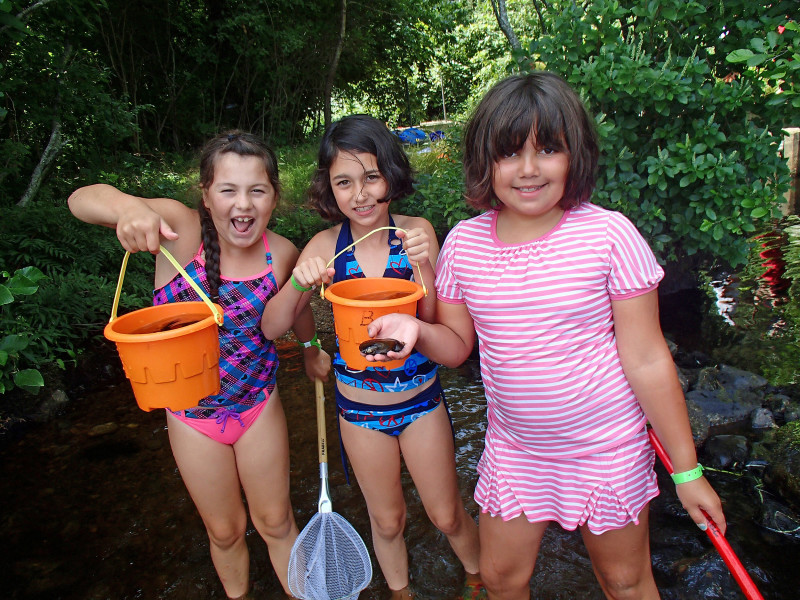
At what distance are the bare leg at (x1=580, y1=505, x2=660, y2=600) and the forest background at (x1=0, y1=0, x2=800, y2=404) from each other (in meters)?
2.08

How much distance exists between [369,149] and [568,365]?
99cm

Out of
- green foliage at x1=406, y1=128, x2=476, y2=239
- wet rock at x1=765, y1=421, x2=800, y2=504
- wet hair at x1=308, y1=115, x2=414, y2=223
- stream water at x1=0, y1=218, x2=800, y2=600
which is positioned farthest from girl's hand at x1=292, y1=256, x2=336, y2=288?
wet rock at x1=765, y1=421, x2=800, y2=504

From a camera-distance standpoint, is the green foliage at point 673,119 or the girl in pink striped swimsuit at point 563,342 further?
the green foliage at point 673,119

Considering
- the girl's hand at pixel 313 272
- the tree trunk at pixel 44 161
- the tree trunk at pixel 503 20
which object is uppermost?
the tree trunk at pixel 503 20

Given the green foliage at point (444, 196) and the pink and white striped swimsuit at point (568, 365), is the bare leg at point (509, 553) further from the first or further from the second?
the green foliage at point (444, 196)

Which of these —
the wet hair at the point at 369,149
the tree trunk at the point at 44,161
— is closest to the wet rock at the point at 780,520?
the wet hair at the point at 369,149

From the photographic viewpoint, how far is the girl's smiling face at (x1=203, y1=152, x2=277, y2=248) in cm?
189

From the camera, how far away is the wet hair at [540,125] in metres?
1.45

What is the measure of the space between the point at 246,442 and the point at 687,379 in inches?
116

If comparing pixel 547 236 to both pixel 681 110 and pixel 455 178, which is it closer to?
pixel 681 110

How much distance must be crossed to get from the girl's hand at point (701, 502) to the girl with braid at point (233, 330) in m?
1.33

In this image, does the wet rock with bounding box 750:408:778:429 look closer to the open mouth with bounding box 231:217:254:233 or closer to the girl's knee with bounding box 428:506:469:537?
the girl's knee with bounding box 428:506:469:537

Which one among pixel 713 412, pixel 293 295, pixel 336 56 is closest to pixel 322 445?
pixel 293 295

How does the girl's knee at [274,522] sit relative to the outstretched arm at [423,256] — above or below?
below
